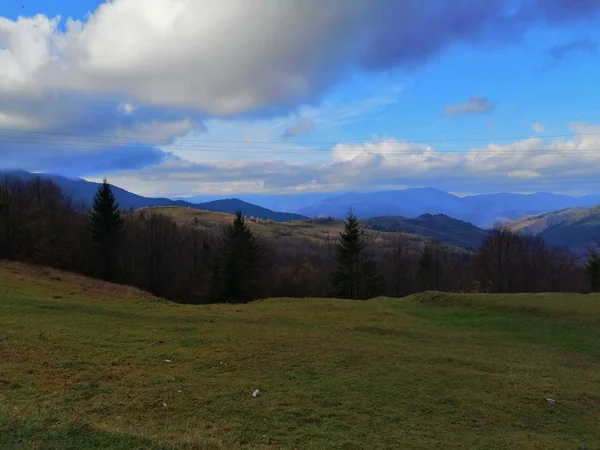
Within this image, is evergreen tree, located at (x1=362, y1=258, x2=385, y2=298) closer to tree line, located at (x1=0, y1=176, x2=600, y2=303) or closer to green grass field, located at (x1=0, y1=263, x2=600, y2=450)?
tree line, located at (x1=0, y1=176, x2=600, y2=303)

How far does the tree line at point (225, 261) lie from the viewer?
59.0 meters

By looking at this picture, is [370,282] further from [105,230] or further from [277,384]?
[277,384]

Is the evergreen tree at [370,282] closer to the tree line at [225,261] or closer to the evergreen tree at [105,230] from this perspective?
the tree line at [225,261]

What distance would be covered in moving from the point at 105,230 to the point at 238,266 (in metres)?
23.1

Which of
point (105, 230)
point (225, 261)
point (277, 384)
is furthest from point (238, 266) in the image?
point (277, 384)

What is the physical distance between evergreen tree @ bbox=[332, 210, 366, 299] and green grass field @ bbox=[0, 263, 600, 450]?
38.7 metres

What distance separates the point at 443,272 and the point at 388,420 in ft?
265

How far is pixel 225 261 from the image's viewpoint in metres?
55.9

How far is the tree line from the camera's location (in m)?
59.0

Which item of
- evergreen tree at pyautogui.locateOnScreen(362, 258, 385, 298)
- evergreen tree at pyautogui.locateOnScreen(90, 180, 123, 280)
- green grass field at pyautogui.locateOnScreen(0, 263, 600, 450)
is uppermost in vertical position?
evergreen tree at pyautogui.locateOnScreen(90, 180, 123, 280)

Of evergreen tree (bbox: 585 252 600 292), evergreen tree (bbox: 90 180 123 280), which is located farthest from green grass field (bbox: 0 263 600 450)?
evergreen tree (bbox: 90 180 123 280)

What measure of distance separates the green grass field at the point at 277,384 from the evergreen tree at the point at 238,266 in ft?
110

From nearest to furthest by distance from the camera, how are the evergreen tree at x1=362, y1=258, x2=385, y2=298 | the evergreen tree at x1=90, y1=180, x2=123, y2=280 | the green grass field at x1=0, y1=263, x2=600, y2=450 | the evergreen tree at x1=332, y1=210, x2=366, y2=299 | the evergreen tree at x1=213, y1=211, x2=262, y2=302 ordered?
the green grass field at x1=0, y1=263, x2=600, y2=450 → the evergreen tree at x1=213, y1=211, x2=262, y2=302 → the evergreen tree at x1=332, y1=210, x2=366, y2=299 → the evergreen tree at x1=90, y1=180, x2=123, y2=280 → the evergreen tree at x1=362, y1=258, x2=385, y2=298

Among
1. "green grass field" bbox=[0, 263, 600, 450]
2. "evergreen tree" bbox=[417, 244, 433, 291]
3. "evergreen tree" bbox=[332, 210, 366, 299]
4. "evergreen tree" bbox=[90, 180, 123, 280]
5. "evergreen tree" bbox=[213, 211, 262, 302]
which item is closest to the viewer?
"green grass field" bbox=[0, 263, 600, 450]
